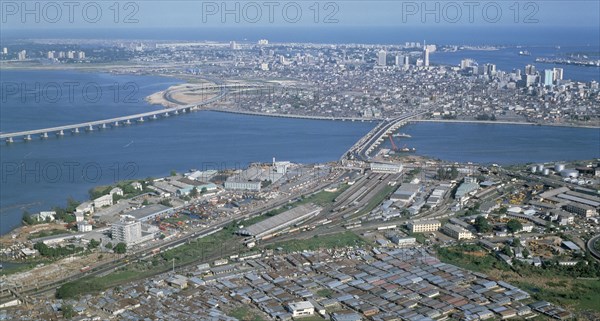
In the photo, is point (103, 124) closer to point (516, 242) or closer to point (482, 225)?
point (482, 225)

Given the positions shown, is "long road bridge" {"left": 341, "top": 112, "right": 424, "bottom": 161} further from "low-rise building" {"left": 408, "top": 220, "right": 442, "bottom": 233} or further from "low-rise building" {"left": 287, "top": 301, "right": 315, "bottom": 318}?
"low-rise building" {"left": 287, "top": 301, "right": 315, "bottom": 318}

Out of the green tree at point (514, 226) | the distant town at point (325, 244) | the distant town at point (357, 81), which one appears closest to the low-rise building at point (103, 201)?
the distant town at point (325, 244)

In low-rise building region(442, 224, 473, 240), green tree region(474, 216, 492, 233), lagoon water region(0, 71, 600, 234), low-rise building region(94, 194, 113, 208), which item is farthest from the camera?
lagoon water region(0, 71, 600, 234)

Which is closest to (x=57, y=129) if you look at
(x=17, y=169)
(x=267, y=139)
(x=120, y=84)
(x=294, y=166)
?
(x=17, y=169)

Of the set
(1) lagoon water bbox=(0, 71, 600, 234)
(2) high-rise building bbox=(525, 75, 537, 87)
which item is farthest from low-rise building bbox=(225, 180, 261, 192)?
(2) high-rise building bbox=(525, 75, 537, 87)

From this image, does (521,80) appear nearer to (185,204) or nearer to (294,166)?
(294,166)

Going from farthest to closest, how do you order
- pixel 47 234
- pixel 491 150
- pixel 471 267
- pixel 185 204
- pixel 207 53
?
pixel 207 53, pixel 491 150, pixel 185 204, pixel 47 234, pixel 471 267

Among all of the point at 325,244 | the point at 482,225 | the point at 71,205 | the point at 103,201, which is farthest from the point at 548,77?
the point at 71,205
